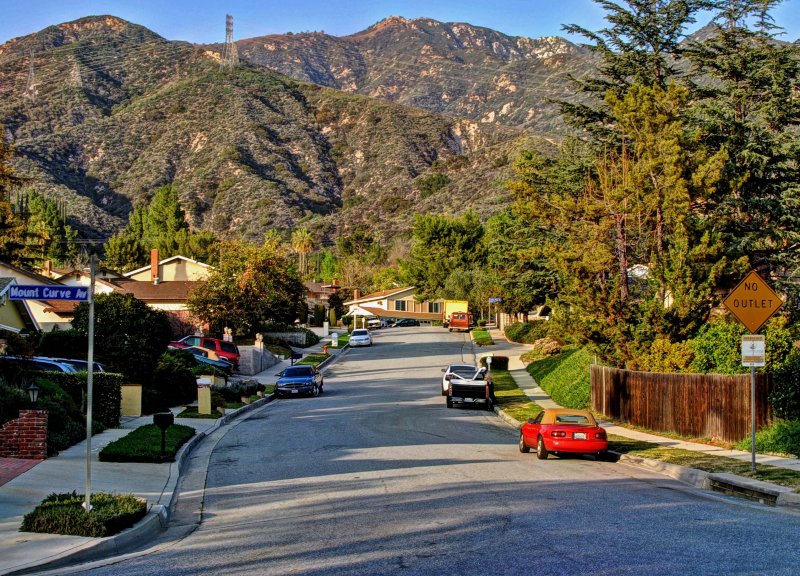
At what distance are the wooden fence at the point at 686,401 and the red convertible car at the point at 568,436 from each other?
145 inches

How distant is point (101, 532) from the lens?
1216 centimetres

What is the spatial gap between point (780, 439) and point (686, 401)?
4083 mm

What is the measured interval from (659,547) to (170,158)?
17535 centimetres

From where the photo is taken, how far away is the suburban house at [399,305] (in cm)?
12331

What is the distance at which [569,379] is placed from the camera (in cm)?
3766

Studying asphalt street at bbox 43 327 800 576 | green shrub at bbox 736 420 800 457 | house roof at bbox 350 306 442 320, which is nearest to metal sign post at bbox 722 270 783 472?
green shrub at bbox 736 420 800 457

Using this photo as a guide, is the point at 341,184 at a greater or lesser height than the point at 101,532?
greater

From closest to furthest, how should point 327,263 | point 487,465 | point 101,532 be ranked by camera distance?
point 101,532, point 487,465, point 327,263

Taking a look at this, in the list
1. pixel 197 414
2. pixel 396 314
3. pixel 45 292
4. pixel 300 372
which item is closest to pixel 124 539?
pixel 45 292

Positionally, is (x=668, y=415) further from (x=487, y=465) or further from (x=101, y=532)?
(x=101, y=532)

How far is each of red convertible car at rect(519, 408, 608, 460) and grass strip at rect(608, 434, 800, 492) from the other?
1218mm

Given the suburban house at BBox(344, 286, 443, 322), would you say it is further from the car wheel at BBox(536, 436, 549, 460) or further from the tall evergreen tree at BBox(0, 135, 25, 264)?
the car wheel at BBox(536, 436, 549, 460)

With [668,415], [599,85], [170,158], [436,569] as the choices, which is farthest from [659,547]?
[170,158]

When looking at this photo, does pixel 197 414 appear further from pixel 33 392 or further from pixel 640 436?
pixel 640 436
